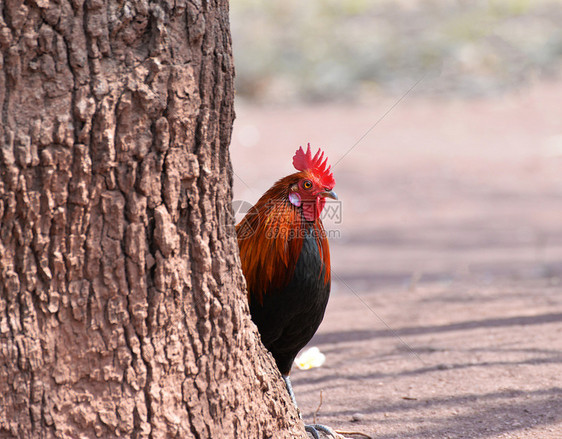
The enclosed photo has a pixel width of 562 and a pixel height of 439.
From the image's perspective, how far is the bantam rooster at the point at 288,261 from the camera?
3.42 m

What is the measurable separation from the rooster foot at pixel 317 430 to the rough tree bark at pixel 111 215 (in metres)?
0.82

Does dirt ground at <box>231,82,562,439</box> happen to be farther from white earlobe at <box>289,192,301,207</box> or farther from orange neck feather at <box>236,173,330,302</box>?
white earlobe at <box>289,192,301,207</box>

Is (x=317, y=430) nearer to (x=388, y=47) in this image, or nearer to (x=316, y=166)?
(x=316, y=166)

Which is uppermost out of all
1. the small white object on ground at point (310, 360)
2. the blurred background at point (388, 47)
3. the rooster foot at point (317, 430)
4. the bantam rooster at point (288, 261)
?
the blurred background at point (388, 47)

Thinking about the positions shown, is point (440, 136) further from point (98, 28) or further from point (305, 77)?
point (98, 28)

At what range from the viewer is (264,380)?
2.71 metres

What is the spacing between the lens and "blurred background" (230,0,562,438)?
13.1 feet

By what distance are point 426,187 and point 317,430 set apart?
939 centimetres

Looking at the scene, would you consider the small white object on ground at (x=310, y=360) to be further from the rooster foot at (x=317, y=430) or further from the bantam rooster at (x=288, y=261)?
the rooster foot at (x=317, y=430)

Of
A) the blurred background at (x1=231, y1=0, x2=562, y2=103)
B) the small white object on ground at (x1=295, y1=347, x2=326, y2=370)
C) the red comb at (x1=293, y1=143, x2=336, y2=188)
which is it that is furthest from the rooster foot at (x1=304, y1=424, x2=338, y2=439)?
the blurred background at (x1=231, y1=0, x2=562, y2=103)

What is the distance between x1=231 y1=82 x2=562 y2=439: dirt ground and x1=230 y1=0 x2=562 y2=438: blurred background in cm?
2

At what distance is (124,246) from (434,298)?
4558 mm

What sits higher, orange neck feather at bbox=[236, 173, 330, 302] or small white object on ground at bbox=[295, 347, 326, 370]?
orange neck feather at bbox=[236, 173, 330, 302]

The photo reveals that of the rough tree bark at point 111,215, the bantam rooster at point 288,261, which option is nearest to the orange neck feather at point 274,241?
the bantam rooster at point 288,261
